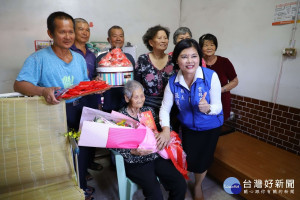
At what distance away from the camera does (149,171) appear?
1426mm

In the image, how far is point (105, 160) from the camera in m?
2.59

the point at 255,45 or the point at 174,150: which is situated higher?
the point at 255,45

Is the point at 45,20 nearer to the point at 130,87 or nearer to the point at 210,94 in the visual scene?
the point at 130,87

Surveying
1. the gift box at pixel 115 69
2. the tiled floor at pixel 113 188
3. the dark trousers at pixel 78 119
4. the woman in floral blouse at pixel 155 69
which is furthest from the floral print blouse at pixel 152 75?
the tiled floor at pixel 113 188

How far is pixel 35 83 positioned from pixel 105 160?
5.50 feet

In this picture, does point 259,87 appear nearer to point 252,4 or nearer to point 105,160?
point 252,4

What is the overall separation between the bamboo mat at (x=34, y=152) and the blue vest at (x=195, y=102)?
34.2 inches

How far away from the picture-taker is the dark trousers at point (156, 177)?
1.37m

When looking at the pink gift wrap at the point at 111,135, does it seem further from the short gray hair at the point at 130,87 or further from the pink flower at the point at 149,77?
the pink flower at the point at 149,77

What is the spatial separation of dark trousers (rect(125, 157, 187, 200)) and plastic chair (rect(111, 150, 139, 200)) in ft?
0.12

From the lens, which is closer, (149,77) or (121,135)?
(121,135)

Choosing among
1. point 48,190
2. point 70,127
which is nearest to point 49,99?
point 70,127

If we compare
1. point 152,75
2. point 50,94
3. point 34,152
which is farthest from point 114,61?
point 34,152

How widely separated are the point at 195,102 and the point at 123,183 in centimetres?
84
